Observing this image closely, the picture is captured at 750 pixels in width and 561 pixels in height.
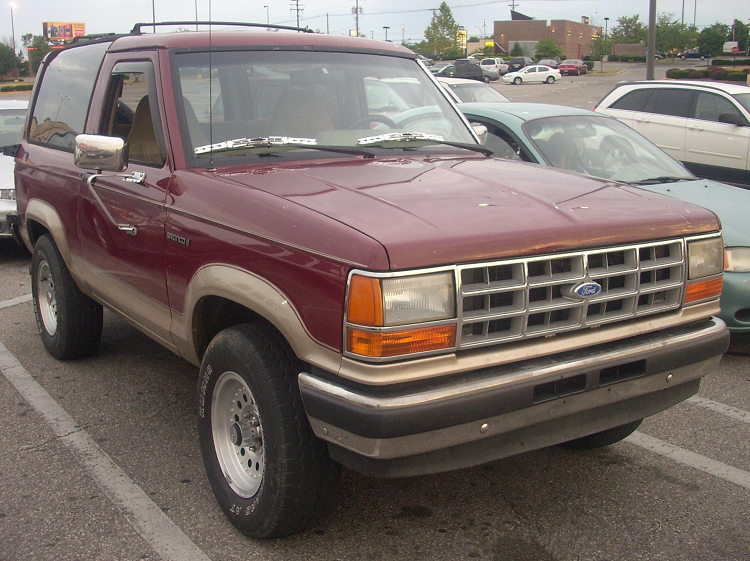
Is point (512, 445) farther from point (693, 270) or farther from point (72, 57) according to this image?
point (72, 57)

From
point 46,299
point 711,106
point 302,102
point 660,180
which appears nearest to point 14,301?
point 46,299

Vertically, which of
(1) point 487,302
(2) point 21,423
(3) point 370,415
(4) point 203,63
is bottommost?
(2) point 21,423

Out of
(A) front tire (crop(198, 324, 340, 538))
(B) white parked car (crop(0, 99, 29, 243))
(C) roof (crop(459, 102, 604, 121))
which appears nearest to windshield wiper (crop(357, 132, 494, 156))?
(A) front tire (crop(198, 324, 340, 538))

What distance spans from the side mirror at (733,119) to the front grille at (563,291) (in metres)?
7.49

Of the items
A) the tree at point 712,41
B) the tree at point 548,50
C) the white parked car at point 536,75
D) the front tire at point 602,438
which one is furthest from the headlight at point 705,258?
the tree at point 548,50

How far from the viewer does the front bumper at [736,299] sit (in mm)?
5297

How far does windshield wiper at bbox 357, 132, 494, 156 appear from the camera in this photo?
400cm

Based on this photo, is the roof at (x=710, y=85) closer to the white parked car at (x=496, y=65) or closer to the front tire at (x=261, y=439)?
the front tire at (x=261, y=439)

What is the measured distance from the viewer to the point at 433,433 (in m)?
2.57

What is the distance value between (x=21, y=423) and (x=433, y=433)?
2.80m

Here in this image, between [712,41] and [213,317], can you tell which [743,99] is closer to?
[213,317]

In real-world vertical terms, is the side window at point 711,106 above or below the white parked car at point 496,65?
below

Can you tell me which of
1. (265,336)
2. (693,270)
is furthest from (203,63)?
(693,270)

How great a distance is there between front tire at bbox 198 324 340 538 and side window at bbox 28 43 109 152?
2.21 metres
